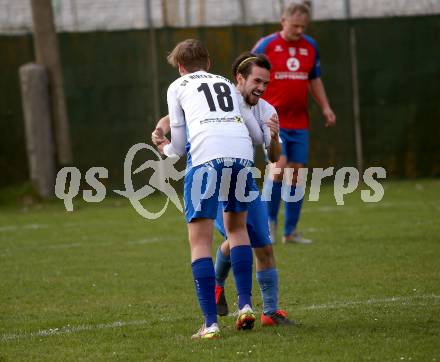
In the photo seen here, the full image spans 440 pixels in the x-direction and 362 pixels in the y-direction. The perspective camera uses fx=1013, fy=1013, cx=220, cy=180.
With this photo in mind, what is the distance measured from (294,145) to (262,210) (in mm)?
3750

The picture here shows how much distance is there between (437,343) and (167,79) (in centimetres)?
996

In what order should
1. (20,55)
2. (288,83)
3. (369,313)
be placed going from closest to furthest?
(369,313) → (288,83) → (20,55)

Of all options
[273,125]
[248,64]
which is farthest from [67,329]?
[248,64]

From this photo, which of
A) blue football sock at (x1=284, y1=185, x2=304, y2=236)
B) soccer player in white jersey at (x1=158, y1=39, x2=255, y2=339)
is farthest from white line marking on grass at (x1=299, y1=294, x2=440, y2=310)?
blue football sock at (x1=284, y1=185, x2=304, y2=236)

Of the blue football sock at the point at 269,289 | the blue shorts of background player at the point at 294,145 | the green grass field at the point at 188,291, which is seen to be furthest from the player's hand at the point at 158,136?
the blue shorts of background player at the point at 294,145

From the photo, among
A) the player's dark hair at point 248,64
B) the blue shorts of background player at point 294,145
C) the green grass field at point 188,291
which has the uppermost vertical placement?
the player's dark hair at point 248,64

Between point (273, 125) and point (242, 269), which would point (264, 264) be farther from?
point (273, 125)

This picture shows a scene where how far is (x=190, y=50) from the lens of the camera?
5.31m

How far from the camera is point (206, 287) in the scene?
A: 5.14 m

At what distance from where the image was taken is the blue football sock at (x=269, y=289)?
5441 mm

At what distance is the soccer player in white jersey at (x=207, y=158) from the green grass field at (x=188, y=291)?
276 millimetres

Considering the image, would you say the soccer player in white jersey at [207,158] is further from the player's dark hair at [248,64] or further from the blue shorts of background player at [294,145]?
the blue shorts of background player at [294,145]

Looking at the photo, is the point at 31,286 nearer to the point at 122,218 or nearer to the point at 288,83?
the point at 288,83

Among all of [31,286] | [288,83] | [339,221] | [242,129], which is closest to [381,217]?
[339,221]
